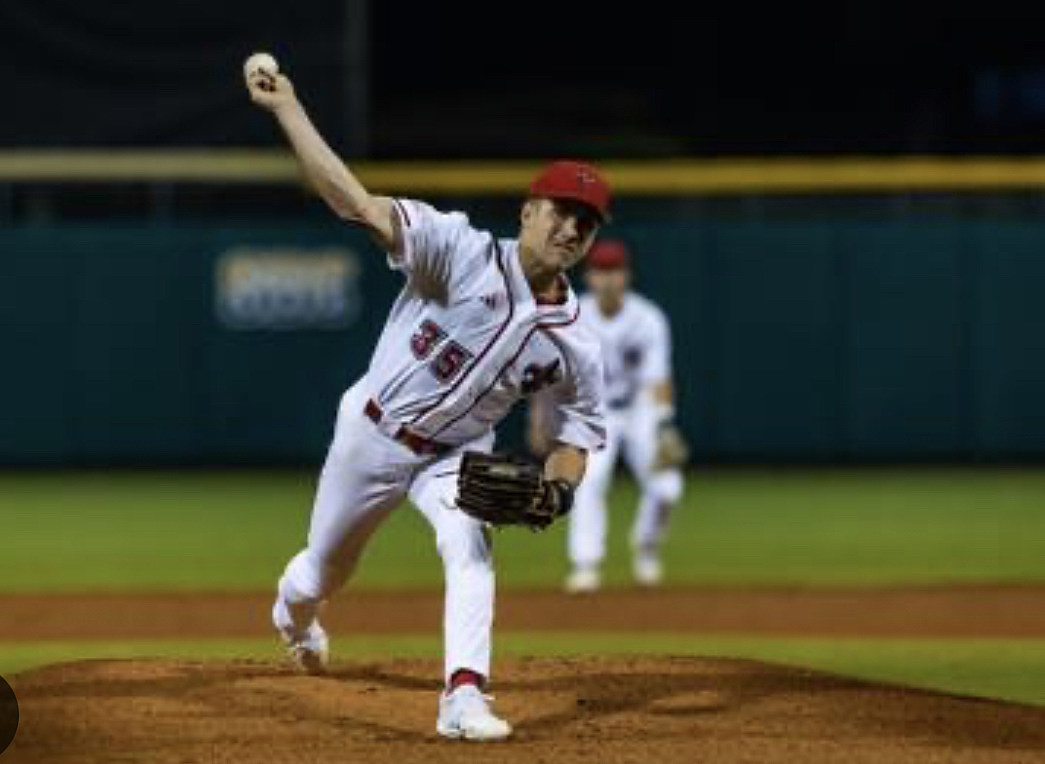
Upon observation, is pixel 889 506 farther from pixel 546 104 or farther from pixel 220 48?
pixel 546 104

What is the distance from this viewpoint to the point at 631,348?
11930 mm

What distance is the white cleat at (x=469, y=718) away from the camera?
6363 mm

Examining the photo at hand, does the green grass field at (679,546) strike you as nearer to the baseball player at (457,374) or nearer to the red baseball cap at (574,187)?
the baseball player at (457,374)

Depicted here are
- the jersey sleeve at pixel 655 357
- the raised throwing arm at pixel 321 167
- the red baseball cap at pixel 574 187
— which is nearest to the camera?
the raised throwing arm at pixel 321 167

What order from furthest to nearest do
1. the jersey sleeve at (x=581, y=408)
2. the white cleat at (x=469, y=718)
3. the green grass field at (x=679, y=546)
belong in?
the green grass field at (x=679, y=546), the jersey sleeve at (x=581, y=408), the white cleat at (x=469, y=718)

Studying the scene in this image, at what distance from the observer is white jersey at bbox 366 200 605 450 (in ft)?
21.4

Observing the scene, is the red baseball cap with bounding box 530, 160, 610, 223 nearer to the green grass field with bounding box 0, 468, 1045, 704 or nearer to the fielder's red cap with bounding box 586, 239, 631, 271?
the green grass field with bounding box 0, 468, 1045, 704

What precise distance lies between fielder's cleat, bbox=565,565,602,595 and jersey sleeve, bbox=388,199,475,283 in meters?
4.73

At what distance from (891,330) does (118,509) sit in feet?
18.0

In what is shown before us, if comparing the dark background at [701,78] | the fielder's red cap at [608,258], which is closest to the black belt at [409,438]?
the fielder's red cap at [608,258]

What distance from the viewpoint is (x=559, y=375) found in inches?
268

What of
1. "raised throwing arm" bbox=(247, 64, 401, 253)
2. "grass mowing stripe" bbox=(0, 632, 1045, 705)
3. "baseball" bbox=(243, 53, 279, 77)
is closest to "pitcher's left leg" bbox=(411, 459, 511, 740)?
"raised throwing arm" bbox=(247, 64, 401, 253)

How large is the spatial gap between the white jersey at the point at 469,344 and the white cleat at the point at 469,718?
2.67ft

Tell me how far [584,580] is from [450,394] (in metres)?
4.52
